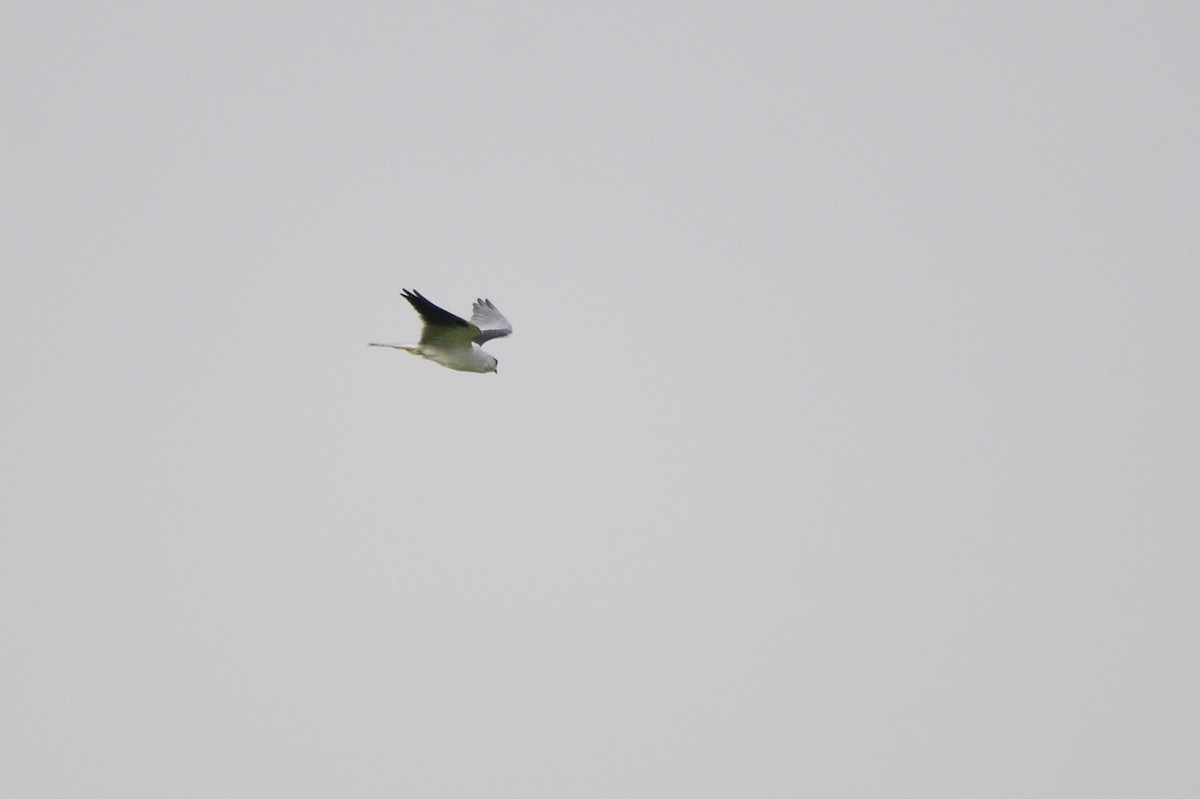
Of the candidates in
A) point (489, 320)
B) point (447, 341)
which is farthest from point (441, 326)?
point (489, 320)

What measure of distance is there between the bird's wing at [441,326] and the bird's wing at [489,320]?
4.07 m

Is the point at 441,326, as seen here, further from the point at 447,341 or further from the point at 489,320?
the point at 489,320

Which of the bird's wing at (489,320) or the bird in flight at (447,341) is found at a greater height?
the bird's wing at (489,320)

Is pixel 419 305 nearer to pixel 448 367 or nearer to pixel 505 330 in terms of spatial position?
pixel 448 367

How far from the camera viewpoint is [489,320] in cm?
3144

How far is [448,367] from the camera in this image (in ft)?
85.4

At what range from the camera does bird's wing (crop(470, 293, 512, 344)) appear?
99.1 ft

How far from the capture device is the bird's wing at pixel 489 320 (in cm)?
3022

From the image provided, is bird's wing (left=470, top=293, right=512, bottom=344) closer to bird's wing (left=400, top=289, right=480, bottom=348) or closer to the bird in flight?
the bird in flight

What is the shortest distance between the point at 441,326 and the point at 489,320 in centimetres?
652

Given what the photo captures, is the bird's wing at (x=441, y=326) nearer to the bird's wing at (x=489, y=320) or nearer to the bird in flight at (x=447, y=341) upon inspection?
the bird in flight at (x=447, y=341)

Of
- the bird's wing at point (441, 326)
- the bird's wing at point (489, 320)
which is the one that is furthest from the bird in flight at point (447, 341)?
the bird's wing at point (489, 320)

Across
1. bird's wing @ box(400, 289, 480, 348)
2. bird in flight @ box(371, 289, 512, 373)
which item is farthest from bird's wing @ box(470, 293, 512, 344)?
bird's wing @ box(400, 289, 480, 348)

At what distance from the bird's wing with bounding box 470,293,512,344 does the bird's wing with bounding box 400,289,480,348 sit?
4074 millimetres
